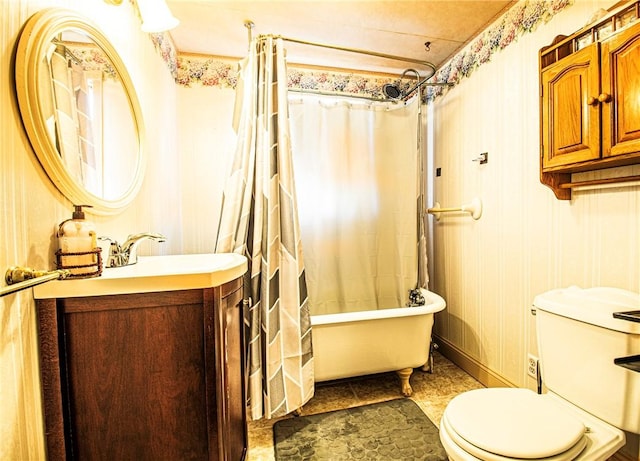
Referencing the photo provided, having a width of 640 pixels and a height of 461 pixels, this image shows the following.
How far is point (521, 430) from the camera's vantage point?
3.28ft

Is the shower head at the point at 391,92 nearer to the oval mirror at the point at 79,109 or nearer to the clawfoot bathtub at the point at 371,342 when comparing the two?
the clawfoot bathtub at the point at 371,342

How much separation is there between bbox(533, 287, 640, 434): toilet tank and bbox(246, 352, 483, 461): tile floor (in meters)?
0.74

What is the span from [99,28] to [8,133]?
0.64 m

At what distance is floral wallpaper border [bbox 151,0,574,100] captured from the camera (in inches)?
64.1

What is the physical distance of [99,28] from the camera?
1089 millimetres

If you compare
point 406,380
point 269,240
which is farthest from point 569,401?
point 269,240

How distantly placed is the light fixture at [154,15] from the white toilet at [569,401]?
193 cm

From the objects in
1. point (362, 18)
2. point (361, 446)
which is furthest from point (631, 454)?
point (362, 18)

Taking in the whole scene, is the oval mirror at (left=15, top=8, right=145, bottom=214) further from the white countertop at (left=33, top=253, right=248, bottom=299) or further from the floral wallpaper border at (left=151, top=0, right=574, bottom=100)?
the floral wallpaper border at (left=151, top=0, right=574, bottom=100)

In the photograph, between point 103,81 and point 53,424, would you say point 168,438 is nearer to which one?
point 53,424

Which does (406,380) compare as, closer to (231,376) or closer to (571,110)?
(231,376)

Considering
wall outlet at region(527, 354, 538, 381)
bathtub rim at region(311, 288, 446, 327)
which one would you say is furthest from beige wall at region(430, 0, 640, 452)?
bathtub rim at region(311, 288, 446, 327)

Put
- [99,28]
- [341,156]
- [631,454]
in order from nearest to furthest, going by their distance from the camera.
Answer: [99,28], [631,454], [341,156]

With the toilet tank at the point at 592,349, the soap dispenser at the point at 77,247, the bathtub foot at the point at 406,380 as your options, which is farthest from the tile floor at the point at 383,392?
the soap dispenser at the point at 77,247
